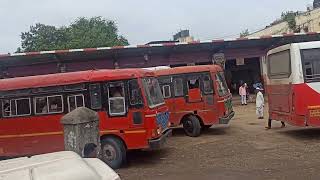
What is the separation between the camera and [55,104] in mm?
11766

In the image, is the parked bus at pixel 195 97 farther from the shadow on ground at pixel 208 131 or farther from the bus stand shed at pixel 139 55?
the bus stand shed at pixel 139 55

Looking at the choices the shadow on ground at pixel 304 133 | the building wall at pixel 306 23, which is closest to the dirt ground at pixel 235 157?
the shadow on ground at pixel 304 133

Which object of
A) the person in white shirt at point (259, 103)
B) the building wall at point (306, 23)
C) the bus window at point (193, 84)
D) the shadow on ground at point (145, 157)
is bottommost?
the shadow on ground at point (145, 157)

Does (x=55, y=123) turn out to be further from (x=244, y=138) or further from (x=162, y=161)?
(x=244, y=138)

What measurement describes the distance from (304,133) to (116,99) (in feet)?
21.2

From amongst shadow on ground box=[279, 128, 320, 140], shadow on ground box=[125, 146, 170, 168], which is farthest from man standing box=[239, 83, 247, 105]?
shadow on ground box=[125, 146, 170, 168]

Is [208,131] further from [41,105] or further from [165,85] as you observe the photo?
[41,105]

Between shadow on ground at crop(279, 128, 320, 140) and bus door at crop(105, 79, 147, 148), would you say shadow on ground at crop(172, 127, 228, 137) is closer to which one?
shadow on ground at crop(279, 128, 320, 140)

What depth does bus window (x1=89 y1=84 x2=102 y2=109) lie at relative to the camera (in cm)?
1142

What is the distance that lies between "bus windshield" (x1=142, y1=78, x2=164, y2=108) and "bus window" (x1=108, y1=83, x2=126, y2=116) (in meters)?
0.58

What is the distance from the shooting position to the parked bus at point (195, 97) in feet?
50.9

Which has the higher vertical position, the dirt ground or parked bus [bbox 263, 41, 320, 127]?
parked bus [bbox 263, 41, 320, 127]

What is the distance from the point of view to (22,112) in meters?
12.0

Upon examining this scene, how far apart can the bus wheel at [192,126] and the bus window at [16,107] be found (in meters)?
5.59
